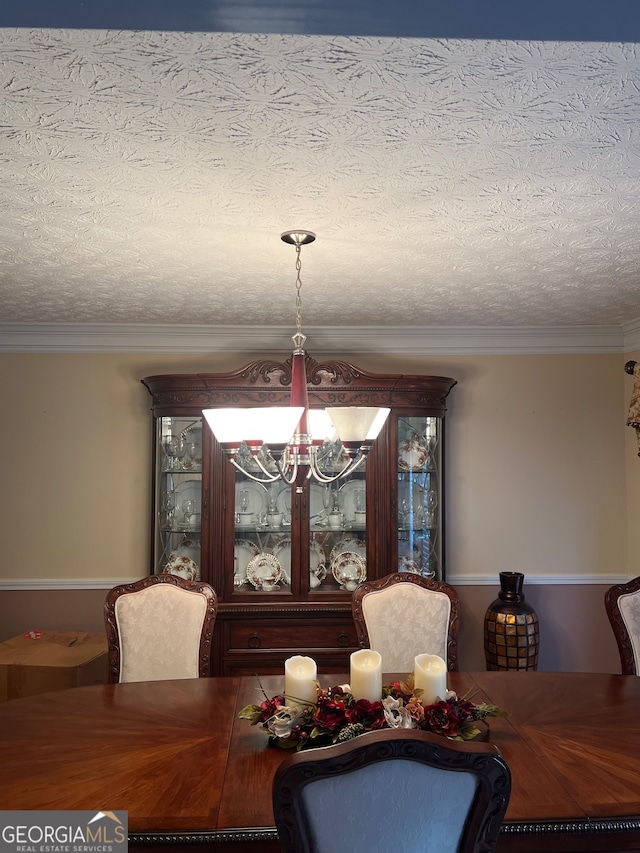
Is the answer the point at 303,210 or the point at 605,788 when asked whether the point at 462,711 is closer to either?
the point at 605,788

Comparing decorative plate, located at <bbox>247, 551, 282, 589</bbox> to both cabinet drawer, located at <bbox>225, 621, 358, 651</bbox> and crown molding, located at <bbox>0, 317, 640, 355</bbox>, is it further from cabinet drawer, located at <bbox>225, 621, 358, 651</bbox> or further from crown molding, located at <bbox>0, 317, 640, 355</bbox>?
crown molding, located at <bbox>0, 317, 640, 355</bbox>

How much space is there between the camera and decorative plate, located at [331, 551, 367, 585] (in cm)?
387

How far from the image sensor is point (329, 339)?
4180 mm

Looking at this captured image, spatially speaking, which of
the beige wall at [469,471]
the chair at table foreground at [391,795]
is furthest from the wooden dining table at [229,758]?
the beige wall at [469,471]

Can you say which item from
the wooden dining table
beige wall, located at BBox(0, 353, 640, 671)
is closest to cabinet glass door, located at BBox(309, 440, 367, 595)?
beige wall, located at BBox(0, 353, 640, 671)

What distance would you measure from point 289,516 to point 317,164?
2.43 meters

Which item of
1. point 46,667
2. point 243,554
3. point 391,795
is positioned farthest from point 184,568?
point 391,795

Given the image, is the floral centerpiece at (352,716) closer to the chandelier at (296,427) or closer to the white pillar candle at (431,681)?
the white pillar candle at (431,681)

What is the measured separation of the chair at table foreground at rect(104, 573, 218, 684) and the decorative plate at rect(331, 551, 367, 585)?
3.87ft

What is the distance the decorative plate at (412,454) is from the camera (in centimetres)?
393

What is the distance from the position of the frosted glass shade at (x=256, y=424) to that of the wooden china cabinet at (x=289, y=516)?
1.66 metres

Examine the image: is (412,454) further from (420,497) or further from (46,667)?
(46,667)

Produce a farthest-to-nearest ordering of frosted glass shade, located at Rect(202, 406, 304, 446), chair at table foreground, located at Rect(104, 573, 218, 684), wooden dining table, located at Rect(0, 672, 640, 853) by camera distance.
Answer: chair at table foreground, located at Rect(104, 573, 218, 684) < frosted glass shade, located at Rect(202, 406, 304, 446) < wooden dining table, located at Rect(0, 672, 640, 853)

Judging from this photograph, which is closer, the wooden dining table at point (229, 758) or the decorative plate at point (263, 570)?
the wooden dining table at point (229, 758)
